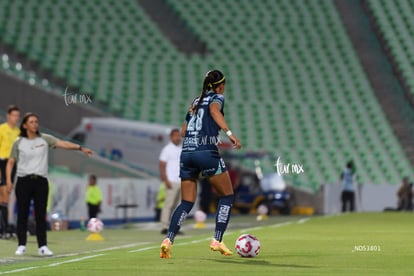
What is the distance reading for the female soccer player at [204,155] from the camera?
41.8 feet

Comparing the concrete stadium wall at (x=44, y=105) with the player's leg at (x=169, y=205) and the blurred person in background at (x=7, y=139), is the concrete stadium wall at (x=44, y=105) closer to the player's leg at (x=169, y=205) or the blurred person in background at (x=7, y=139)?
the player's leg at (x=169, y=205)

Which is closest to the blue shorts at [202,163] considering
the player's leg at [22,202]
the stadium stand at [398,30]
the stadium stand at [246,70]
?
the player's leg at [22,202]

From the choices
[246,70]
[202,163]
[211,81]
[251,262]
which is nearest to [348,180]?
[246,70]

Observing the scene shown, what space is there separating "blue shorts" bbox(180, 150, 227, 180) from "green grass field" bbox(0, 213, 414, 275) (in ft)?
3.27

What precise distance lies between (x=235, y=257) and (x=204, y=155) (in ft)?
4.26

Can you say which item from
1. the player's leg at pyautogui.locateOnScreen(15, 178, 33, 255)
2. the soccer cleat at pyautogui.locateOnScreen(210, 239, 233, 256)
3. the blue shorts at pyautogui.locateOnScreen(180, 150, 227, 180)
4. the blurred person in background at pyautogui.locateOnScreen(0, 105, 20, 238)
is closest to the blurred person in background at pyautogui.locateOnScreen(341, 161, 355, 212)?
the blurred person in background at pyautogui.locateOnScreen(0, 105, 20, 238)

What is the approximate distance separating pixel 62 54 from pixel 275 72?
892 cm

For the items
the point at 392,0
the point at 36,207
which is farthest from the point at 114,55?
the point at 36,207

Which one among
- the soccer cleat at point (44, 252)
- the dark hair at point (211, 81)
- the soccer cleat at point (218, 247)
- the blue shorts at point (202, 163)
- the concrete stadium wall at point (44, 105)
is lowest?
the soccer cleat at point (44, 252)

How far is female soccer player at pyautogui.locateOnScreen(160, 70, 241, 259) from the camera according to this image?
12750 millimetres

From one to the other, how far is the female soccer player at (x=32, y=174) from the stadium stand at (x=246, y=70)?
22957mm

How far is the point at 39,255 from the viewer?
14562 mm

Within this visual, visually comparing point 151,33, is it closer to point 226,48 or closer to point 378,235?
point 226,48

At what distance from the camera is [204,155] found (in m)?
12.7
